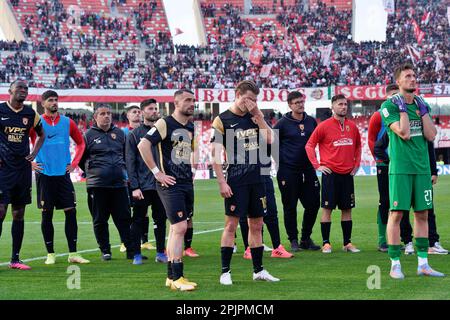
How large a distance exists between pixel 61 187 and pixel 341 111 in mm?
4216

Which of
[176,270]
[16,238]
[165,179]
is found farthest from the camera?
[16,238]

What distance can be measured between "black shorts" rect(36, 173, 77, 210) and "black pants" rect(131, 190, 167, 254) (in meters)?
0.91

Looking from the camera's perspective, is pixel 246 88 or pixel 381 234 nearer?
pixel 246 88

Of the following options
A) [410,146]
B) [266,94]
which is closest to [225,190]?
[410,146]

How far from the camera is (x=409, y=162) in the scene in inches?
348

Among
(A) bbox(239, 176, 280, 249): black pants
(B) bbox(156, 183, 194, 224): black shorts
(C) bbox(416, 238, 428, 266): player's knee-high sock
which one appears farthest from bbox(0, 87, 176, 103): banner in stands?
(C) bbox(416, 238, 428, 266): player's knee-high sock

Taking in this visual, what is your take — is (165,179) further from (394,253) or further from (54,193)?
(54,193)

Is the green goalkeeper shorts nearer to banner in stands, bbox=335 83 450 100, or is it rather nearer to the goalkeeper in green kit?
the goalkeeper in green kit

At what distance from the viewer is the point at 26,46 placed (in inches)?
2056

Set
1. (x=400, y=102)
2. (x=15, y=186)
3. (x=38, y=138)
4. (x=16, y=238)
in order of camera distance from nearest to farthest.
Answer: (x=400, y=102) → (x=15, y=186) → (x=16, y=238) → (x=38, y=138)

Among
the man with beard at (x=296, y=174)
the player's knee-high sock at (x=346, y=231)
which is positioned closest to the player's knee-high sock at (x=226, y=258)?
the player's knee-high sock at (x=346, y=231)

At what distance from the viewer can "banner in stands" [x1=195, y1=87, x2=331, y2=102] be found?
49.0m

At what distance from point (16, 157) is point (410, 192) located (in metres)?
5.03
